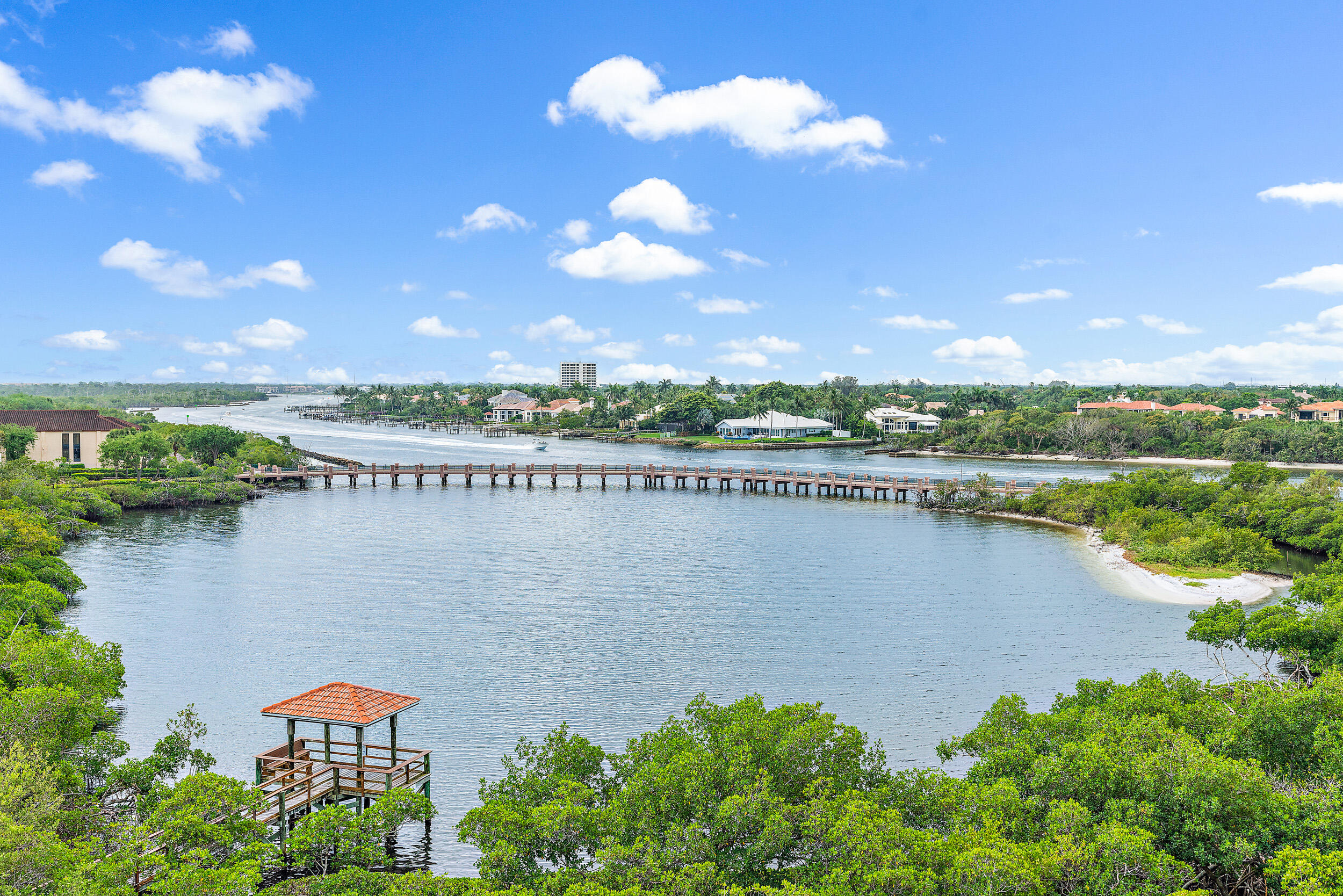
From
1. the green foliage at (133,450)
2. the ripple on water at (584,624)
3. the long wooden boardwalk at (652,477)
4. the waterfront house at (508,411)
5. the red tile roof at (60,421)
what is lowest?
the ripple on water at (584,624)

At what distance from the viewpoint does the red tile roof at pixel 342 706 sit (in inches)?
680

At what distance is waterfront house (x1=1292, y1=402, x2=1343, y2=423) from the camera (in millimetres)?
134375

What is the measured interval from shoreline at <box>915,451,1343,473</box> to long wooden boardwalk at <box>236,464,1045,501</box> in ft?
136

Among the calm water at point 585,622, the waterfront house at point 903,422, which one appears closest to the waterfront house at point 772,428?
the waterfront house at point 903,422

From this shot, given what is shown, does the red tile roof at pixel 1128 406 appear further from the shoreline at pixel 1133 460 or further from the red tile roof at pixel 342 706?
the red tile roof at pixel 342 706

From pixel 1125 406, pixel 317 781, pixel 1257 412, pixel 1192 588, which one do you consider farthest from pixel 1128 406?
pixel 317 781

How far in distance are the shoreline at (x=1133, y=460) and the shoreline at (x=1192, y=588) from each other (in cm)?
6573

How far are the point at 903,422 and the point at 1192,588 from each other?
365 feet

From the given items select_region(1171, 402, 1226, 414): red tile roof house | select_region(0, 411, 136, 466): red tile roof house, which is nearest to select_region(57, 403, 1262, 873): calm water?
select_region(0, 411, 136, 466): red tile roof house

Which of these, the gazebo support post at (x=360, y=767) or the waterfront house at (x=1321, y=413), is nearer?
the gazebo support post at (x=360, y=767)

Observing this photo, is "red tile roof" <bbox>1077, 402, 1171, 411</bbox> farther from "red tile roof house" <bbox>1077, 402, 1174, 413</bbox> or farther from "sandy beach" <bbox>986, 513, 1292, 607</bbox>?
"sandy beach" <bbox>986, 513, 1292, 607</bbox>

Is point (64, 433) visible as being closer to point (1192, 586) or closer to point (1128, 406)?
point (1192, 586)

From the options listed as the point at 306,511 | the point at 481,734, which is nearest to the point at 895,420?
the point at 306,511

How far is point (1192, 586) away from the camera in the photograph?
39438 millimetres
